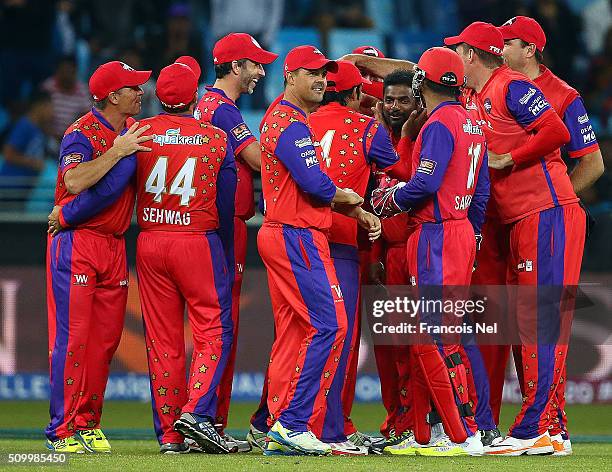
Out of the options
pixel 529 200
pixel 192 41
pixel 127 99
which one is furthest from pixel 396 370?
pixel 192 41

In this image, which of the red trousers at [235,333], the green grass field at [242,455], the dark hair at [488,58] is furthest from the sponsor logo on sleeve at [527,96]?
the green grass field at [242,455]

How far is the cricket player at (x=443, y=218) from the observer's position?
279 inches

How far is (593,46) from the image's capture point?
1514 cm

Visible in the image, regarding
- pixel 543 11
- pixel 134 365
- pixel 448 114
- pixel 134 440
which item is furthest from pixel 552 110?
pixel 543 11

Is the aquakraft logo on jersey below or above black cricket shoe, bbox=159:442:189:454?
above

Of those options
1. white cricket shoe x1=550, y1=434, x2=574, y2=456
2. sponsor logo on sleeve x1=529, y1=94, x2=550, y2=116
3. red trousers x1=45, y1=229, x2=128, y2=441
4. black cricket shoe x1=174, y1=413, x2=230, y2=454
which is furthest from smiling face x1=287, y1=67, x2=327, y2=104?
white cricket shoe x1=550, y1=434, x2=574, y2=456

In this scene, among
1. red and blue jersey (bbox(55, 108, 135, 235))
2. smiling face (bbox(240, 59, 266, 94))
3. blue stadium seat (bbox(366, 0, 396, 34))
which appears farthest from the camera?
blue stadium seat (bbox(366, 0, 396, 34))

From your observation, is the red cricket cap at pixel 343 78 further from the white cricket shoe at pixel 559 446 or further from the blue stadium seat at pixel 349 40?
the blue stadium seat at pixel 349 40

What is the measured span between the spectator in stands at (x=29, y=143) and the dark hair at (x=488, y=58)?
688 cm

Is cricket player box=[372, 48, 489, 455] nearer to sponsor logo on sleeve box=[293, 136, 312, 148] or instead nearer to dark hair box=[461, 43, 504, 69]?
dark hair box=[461, 43, 504, 69]

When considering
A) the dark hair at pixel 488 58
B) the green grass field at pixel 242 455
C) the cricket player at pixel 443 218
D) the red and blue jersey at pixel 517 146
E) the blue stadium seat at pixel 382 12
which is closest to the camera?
the green grass field at pixel 242 455

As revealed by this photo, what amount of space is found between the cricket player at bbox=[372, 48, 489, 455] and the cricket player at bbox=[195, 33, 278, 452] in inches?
40.7

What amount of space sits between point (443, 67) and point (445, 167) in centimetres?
60

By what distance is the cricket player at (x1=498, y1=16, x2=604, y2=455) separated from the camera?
783 cm
